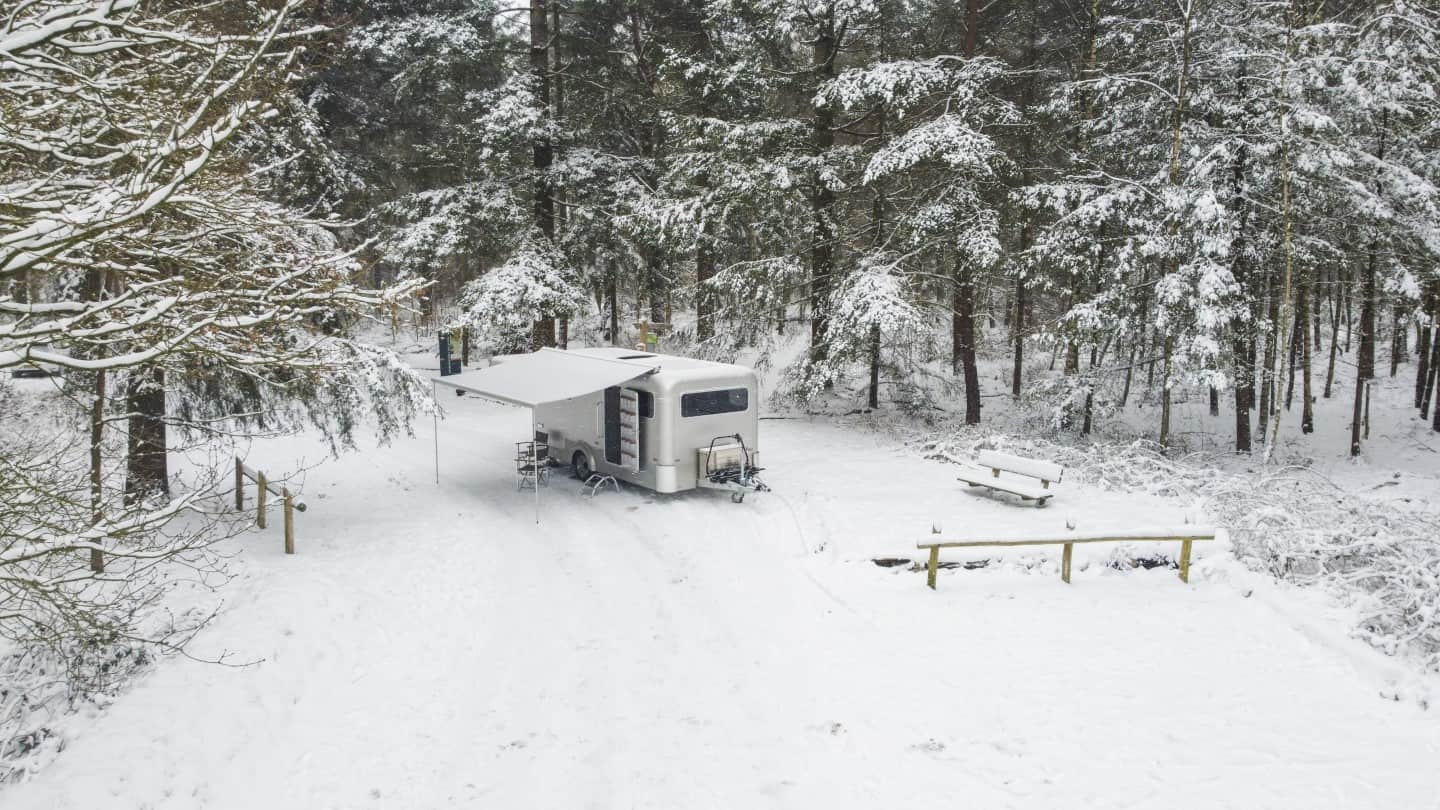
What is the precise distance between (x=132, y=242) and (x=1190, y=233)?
15863mm

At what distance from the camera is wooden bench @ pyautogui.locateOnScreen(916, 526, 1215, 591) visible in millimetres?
9406

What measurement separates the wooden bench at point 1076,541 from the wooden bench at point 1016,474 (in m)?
2.20

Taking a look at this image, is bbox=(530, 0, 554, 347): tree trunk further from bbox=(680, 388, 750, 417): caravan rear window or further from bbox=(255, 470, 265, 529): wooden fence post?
bbox=(255, 470, 265, 529): wooden fence post

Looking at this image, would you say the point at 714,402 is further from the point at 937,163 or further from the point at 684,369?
the point at 937,163

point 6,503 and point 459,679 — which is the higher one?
point 6,503

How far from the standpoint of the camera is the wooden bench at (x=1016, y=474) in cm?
1224

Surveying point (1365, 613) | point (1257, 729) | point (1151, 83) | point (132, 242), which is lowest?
point (1257, 729)

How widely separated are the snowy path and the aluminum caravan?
1401 mm

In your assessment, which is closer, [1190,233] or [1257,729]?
[1257,729]

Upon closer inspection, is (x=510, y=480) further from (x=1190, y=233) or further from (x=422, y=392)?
(x=1190, y=233)

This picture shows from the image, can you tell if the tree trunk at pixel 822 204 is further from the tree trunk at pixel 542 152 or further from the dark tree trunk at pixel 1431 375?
the dark tree trunk at pixel 1431 375

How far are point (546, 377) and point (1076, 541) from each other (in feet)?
27.6

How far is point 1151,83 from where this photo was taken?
1464 cm

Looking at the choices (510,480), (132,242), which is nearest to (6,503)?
(132,242)
